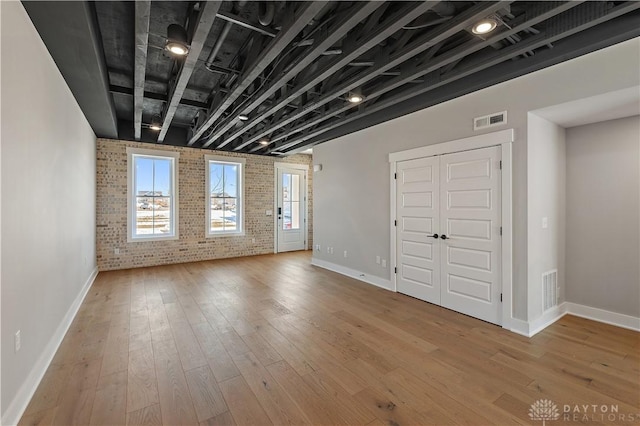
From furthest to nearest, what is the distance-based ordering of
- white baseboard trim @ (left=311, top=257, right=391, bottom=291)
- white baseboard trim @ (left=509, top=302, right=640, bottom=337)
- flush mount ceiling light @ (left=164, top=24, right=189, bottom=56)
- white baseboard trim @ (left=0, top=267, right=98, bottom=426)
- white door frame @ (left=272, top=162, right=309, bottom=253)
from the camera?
white door frame @ (left=272, top=162, right=309, bottom=253) < white baseboard trim @ (left=311, top=257, right=391, bottom=291) < white baseboard trim @ (left=509, top=302, right=640, bottom=337) < flush mount ceiling light @ (left=164, top=24, right=189, bottom=56) < white baseboard trim @ (left=0, top=267, right=98, bottom=426)

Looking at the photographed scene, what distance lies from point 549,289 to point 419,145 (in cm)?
237

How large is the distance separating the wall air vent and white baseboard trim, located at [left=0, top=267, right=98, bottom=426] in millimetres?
4625

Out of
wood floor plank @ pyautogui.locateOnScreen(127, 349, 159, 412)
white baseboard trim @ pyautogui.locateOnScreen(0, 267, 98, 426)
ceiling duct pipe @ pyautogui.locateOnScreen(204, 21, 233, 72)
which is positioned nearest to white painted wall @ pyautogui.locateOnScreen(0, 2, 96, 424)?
white baseboard trim @ pyautogui.locateOnScreen(0, 267, 98, 426)

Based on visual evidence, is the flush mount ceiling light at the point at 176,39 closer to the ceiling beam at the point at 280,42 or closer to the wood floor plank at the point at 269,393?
the ceiling beam at the point at 280,42

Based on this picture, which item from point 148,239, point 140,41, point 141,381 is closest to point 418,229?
point 141,381

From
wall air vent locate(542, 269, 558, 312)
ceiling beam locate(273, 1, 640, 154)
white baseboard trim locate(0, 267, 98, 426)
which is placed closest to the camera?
white baseboard trim locate(0, 267, 98, 426)

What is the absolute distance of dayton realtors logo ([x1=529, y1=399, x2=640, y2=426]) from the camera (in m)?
1.77

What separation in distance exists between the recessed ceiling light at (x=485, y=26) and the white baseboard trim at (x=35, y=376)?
163 inches

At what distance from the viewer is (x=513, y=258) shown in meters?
3.05

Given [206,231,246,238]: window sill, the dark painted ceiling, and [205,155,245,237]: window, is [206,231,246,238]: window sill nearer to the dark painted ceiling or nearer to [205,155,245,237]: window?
[205,155,245,237]: window

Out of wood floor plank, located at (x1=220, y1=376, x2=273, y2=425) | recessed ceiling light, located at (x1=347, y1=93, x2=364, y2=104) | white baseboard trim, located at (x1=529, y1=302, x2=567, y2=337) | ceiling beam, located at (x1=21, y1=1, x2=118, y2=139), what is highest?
recessed ceiling light, located at (x1=347, y1=93, x2=364, y2=104)

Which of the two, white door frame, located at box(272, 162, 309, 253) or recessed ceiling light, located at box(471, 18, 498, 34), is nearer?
recessed ceiling light, located at box(471, 18, 498, 34)

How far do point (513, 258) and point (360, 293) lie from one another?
6.85ft

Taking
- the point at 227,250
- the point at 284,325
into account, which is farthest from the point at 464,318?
the point at 227,250
